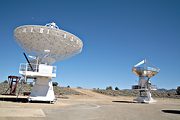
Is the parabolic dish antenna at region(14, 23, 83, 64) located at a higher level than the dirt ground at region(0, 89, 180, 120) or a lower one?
higher

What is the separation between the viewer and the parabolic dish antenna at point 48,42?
2927cm

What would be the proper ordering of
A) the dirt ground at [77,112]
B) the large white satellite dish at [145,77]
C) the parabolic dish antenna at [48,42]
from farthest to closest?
the large white satellite dish at [145,77] → the parabolic dish antenna at [48,42] → the dirt ground at [77,112]

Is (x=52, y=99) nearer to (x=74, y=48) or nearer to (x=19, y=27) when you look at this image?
(x=74, y=48)

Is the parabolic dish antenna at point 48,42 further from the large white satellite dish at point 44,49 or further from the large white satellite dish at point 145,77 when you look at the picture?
the large white satellite dish at point 145,77

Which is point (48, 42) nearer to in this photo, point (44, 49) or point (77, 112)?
point (44, 49)

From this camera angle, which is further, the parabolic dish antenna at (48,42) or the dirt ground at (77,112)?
the parabolic dish antenna at (48,42)

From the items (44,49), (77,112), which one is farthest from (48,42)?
(77,112)

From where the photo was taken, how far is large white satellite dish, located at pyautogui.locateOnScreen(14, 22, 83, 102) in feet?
96.7

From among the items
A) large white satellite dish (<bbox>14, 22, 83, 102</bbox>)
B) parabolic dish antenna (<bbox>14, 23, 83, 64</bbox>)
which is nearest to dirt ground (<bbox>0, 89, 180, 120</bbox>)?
large white satellite dish (<bbox>14, 22, 83, 102</bbox>)

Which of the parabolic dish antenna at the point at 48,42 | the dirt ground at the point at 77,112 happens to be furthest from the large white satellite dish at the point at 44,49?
the dirt ground at the point at 77,112

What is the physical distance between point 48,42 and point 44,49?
1.19 meters

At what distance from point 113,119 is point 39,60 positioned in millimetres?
17835

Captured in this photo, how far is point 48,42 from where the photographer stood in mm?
30297

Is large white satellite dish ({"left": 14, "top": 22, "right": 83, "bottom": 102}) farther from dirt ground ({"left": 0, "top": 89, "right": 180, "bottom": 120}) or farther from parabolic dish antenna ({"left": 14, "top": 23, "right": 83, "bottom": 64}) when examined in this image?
dirt ground ({"left": 0, "top": 89, "right": 180, "bottom": 120})
